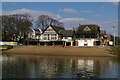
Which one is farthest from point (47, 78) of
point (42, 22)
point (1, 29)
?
point (42, 22)

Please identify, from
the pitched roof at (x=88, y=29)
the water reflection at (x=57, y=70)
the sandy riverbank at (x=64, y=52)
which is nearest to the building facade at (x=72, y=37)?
the pitched roof at (x=88, y=29)

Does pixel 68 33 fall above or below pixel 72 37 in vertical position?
above

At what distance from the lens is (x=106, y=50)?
61.0 meters

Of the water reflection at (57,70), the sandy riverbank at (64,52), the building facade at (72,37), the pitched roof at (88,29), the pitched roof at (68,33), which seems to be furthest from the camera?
the pitched roof at (68,33)

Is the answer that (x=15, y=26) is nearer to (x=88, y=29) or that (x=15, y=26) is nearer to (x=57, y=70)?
(x=88, y=29)

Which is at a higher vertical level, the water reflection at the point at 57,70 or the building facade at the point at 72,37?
the building facade at the point at 72,37

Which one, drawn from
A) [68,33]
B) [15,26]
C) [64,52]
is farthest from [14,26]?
[64,52]

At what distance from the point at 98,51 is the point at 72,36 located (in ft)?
94.8

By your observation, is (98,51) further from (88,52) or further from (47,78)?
(47,78)

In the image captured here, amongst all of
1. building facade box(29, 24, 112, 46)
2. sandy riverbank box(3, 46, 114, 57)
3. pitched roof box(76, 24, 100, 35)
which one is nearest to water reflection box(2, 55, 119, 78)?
sandy riverbank box(3, 46, 114, 57)

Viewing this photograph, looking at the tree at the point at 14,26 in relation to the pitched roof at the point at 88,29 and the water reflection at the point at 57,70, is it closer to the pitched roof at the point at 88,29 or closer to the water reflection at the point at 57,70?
the pitched roof at the point at 88,29

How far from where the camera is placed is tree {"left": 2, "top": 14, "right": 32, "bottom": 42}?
86875 millimetres

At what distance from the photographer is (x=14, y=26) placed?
88.2 meters

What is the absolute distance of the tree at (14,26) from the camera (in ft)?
285
